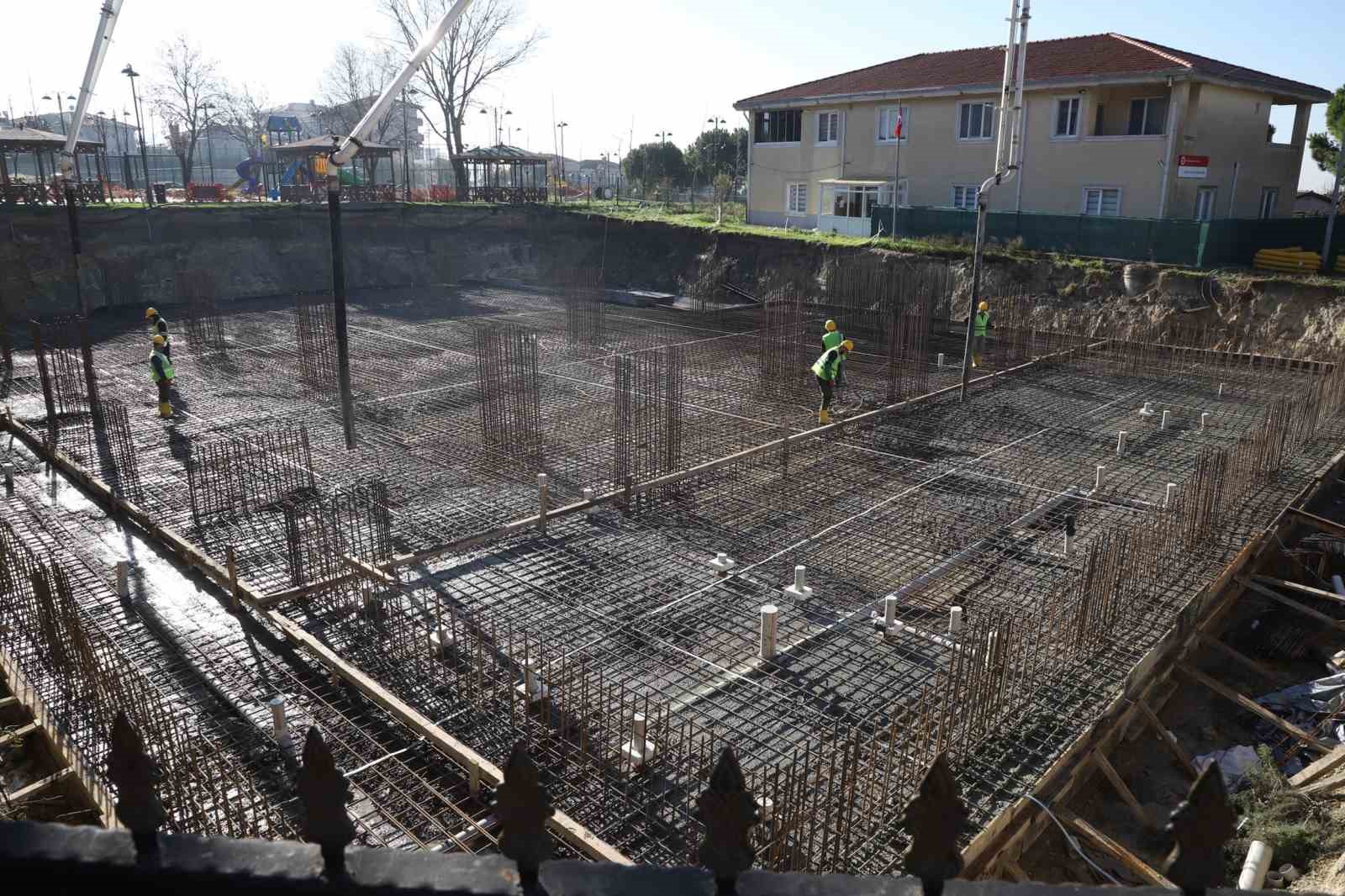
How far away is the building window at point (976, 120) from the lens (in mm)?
25438

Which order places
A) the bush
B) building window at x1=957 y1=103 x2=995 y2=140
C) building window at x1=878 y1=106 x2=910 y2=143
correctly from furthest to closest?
building window at x1=878 y1=106 x2=910 y2=143
building window at x1=957 y1=103 x2=995 y2=140
the bush

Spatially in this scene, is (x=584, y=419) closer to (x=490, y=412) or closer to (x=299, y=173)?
(x=490, y=412)

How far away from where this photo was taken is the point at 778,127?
100 ft

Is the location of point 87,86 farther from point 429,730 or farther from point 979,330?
point 979,330

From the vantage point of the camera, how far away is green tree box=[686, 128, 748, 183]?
50000mm

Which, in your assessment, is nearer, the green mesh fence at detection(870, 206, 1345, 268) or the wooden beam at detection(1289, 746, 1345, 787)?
the wooden beam at detection(1289, 746, 1345, 787)

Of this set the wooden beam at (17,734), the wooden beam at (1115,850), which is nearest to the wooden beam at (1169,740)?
the wooden beam at (1115,850)

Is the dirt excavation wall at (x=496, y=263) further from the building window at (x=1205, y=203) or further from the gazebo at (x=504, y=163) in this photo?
the building window at (x=1205, y=203)

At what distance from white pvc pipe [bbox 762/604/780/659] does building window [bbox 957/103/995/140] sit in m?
22.4

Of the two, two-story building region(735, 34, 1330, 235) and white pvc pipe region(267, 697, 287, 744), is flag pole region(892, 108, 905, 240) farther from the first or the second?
white pvc pipe region(267, 697, 287, 744)

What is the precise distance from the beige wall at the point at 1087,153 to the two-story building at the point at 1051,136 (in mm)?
37

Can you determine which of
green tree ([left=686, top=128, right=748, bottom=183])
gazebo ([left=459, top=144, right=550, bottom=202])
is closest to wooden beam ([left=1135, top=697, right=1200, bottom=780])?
gazebo ([left=459, top=144, right=550, bottom=202])

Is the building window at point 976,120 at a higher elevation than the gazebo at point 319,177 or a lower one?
higher

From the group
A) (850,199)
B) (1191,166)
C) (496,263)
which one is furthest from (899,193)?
(496,263)
